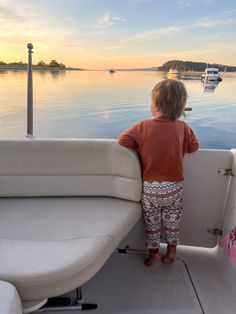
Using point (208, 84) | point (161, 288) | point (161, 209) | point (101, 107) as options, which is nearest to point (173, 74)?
point (161, 209)

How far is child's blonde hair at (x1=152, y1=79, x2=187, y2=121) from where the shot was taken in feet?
4.91

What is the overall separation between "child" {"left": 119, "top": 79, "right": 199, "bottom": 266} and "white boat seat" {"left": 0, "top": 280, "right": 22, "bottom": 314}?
794 millimetres

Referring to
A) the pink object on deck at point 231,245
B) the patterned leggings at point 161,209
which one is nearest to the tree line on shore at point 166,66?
the patterned leggings at point 161,209

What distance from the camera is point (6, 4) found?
7.09ft

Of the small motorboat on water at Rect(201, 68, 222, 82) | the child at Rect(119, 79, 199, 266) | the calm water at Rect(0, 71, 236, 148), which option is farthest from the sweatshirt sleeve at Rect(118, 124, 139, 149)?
the calm water at Rect(0, 71, 236, 148)

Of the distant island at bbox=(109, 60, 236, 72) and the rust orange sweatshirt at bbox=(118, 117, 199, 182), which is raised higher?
the distant island at bbox=(109, 60, 236, 72)

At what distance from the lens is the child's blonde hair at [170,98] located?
4.91ft

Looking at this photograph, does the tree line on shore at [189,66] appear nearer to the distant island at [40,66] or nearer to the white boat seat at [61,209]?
the distant island at [40,66]

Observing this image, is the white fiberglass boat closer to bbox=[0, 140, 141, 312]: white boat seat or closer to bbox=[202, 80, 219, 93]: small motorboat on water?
bbox=[0, 140, 141, 312]: white boat seat

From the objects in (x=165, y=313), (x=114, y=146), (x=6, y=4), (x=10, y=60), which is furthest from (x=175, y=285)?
(x=6, y=4)

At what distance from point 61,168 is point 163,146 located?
55cm

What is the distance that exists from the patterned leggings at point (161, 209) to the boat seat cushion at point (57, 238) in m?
0.07

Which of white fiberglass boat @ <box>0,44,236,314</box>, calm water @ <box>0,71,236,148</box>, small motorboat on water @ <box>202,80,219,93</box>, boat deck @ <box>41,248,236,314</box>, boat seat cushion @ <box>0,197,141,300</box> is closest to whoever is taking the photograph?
boat seat cushion @ <box>0,197,141,300</box>

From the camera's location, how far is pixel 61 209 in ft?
4.97
